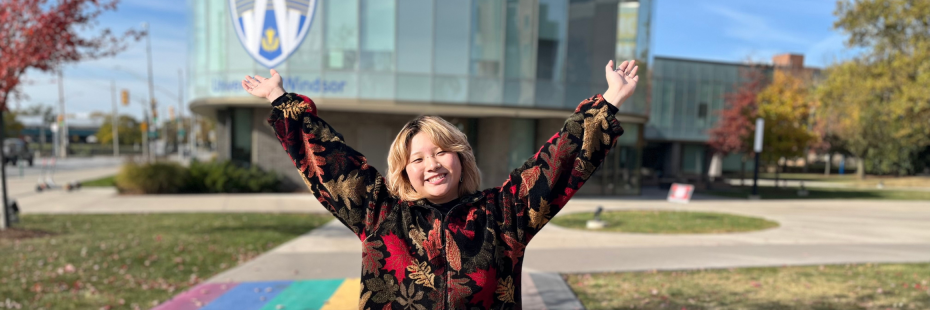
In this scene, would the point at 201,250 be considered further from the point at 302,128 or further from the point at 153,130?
the point at 153,130

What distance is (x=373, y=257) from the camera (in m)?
1.91

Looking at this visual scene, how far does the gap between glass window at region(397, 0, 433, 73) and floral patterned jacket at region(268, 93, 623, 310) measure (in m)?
14.1

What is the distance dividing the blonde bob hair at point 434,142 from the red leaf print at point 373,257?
199mm

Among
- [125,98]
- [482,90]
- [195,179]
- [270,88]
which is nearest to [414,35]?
[482,90]

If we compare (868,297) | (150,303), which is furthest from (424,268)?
(868,297)

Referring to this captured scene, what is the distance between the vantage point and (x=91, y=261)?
6855 mm

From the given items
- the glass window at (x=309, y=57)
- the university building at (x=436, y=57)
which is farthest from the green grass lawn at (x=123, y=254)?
the glass window at (x=309, y=57)

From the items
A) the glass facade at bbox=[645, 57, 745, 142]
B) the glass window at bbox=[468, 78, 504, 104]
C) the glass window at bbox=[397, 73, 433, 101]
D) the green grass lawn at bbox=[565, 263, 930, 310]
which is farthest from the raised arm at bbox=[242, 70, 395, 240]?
the glass facade at bbox=[645, 57, 745, 142]

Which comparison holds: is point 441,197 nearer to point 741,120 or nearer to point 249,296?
point 249,296

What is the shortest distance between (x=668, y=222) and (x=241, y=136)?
559 inches

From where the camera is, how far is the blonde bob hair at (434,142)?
6.14ft

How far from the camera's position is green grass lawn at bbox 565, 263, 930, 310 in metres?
5.03

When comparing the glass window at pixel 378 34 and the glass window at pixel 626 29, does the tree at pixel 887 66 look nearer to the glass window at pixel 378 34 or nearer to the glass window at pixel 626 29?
the glass window at pixel 626 29

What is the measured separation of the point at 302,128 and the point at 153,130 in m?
38.6
